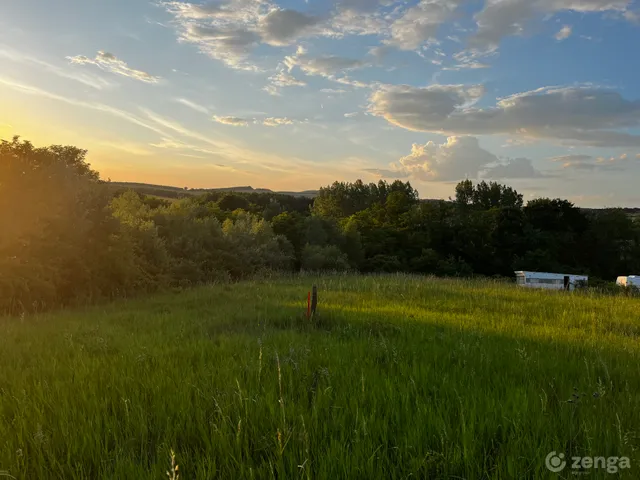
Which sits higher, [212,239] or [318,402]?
[212,239]

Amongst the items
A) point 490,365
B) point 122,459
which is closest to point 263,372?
point 122,459

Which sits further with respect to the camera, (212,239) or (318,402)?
(212,239)

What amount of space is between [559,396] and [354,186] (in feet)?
354

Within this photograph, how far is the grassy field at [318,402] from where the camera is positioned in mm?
2896

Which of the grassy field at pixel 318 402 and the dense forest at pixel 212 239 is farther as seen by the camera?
the dense forest at pixel 212 239

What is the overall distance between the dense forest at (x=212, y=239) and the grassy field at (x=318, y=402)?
595 cm

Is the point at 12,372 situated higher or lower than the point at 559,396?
lower

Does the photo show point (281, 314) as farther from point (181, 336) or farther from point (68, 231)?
point (68, 231)

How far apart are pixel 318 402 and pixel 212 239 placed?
2313 cm

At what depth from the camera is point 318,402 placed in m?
3.74

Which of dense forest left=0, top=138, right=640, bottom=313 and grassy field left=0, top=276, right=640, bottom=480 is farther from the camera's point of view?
dense forest left=0, top=138, right=640, bottom=313

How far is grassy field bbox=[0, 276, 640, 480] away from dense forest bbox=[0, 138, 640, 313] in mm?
5946

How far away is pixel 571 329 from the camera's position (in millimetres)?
7934

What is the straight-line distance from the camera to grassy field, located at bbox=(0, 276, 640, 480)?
2.90m
